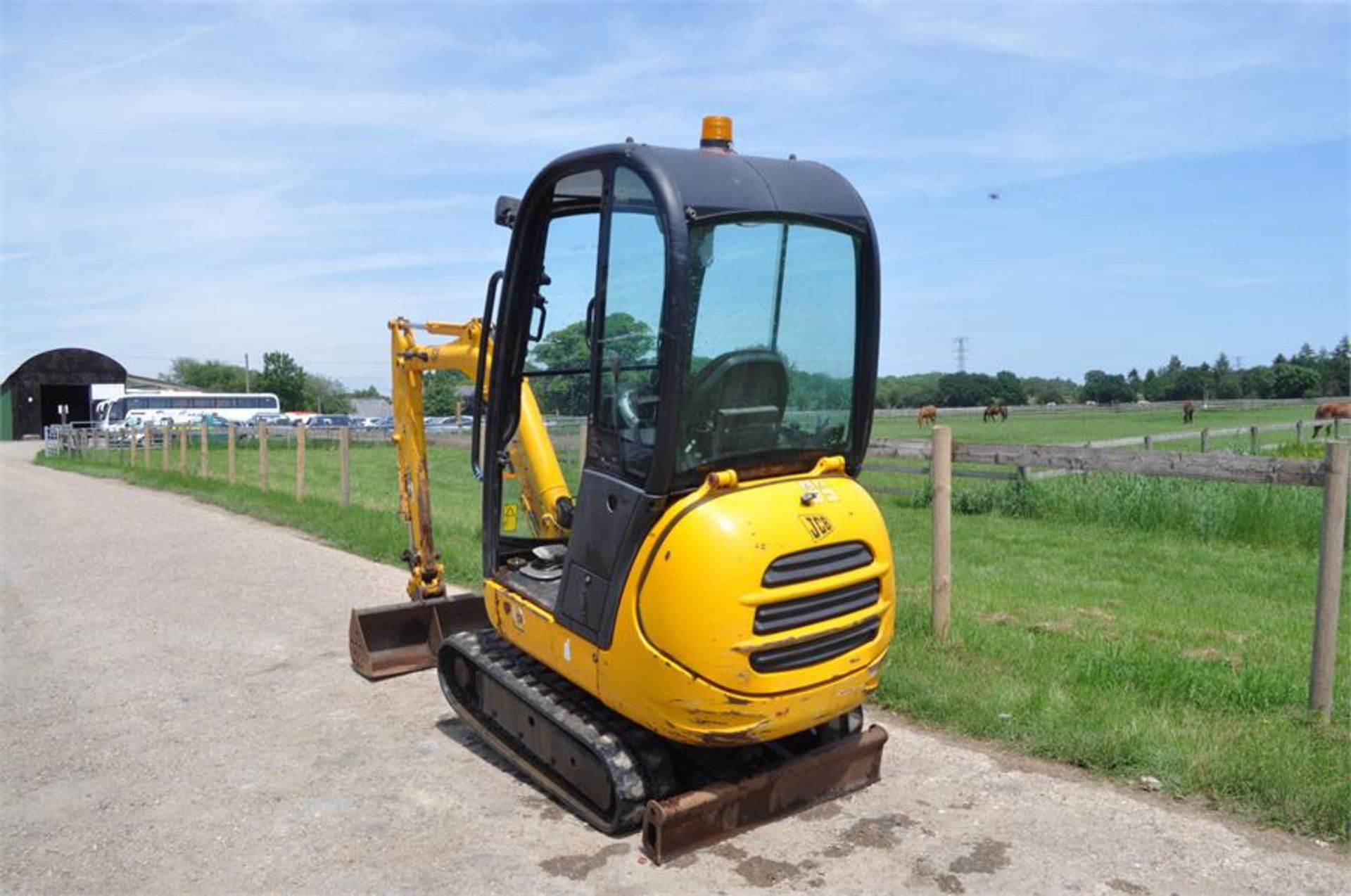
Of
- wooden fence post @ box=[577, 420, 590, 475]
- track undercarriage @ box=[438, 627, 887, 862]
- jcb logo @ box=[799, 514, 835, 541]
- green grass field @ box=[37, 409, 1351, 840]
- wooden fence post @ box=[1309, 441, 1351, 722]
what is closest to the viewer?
jcb logo @ box=[799, 514, 835, 541]

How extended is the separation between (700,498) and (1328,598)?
130 inches

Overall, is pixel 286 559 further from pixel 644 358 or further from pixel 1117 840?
pixel 1117 840

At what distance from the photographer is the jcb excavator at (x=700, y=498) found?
13.8 ft

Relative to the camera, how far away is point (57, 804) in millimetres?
4977

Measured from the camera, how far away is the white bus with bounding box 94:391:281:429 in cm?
4928

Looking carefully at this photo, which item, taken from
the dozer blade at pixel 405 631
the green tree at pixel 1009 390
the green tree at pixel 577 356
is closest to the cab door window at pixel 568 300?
the green tree at pixel 577 356

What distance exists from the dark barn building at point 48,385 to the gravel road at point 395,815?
213ft

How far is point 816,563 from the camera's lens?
4344 millimetres

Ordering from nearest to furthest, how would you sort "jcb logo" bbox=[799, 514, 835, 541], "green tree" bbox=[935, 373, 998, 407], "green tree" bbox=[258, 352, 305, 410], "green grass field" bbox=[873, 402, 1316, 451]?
1. "jcb logo" bbox=[799, 514, 835, 541]
2. "green grass field" bbox=[873, 402, 1316, 451]
3. "green tree" bbox=[935, 373, 998, 407]
4. "green tree" bbox=[258, 352, 305, 410]

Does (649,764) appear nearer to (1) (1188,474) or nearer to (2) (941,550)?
(2) (941,550)

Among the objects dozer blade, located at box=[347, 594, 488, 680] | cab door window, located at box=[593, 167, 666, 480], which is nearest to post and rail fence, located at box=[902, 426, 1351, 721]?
dozer blade, located at box=[347, 594, 488, 680]

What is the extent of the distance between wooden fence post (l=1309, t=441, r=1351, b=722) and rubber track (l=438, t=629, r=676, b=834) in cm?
328

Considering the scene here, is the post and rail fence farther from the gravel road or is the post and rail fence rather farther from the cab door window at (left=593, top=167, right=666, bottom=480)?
the cab door window at (left=593, top=167, right=666, bottom=480)

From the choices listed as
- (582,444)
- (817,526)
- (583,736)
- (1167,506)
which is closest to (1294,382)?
(1167,506)
